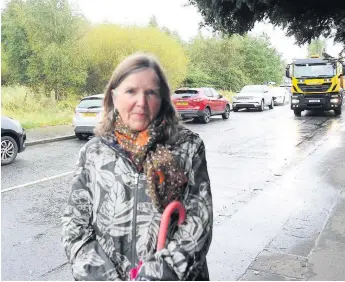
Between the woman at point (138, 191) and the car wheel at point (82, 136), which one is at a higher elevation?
the woman at point (138, 191)

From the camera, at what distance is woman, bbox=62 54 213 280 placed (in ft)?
5.32

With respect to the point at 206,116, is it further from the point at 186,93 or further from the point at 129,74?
the point at 129,74

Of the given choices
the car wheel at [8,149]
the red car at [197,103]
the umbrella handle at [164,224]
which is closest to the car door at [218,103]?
the red car at [197,103]

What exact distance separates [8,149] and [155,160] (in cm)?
830

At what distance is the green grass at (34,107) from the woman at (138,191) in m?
15.3

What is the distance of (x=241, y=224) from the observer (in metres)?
5.14

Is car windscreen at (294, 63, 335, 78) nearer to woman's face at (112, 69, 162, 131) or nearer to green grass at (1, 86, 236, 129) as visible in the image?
green grass at (1, 86, 236, 129)

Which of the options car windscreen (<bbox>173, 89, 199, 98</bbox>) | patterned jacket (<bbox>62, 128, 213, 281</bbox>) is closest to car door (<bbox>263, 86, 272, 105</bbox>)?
car windscreen (<bbox>173, 89, 199, 98</bbox>)

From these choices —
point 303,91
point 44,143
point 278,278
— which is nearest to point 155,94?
point 278,278

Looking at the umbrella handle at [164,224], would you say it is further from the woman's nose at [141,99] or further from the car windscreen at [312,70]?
the car windscreen at [312,70]

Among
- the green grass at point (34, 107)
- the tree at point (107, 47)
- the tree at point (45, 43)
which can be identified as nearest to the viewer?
the green grass at point (34, 107)

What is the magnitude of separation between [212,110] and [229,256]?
1477 cm

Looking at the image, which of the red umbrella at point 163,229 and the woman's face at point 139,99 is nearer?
the red umbrella at point 163,229

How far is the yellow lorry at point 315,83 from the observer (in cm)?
1902
